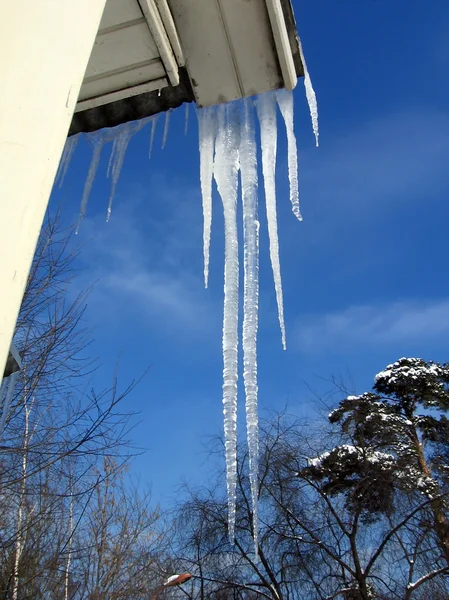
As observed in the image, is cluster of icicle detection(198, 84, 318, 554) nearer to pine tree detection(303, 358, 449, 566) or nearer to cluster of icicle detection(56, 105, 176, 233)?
cluster of icicle detection(56, 105, 176, 233)

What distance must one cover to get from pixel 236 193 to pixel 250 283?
45 cm

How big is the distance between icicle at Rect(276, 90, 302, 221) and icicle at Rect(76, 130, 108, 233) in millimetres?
855

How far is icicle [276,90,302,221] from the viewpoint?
7.21 feet

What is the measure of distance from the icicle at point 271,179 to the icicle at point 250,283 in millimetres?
79

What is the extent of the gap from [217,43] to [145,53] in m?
0.35

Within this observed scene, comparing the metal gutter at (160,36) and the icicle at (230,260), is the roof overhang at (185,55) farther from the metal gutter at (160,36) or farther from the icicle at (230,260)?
the icicle at (230,260)

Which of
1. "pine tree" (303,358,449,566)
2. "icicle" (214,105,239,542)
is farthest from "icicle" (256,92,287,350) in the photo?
"pine tree" (303,358,449,566)

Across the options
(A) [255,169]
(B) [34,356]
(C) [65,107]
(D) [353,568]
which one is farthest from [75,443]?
(D) [353,568]

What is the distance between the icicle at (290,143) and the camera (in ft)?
7.21

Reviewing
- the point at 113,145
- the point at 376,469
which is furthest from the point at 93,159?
the point at 376,469

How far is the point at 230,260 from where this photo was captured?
2307mm

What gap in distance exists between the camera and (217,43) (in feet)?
5.65

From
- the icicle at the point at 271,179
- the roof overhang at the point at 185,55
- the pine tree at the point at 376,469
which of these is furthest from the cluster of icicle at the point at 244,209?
the pine tree at the point at 376,469

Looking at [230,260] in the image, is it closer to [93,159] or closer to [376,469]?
[93,159]
